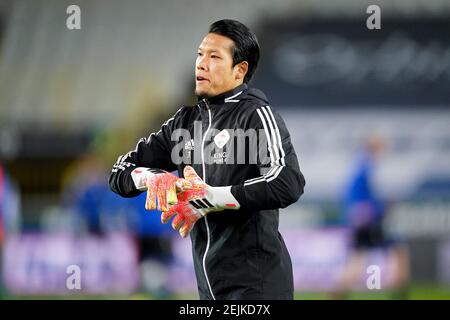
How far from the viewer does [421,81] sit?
A: 10492 millimetres

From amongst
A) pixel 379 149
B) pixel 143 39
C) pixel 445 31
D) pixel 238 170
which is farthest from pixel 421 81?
pixel 238 170

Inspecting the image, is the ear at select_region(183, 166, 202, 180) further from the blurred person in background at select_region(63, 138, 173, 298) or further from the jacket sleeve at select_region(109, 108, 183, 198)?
the blurred person in background at select_region(63, 138, 173, 298)

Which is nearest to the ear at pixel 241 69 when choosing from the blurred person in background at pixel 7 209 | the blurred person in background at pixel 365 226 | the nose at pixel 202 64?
the nose at pixel 202 64

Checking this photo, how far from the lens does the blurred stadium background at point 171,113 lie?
935 centimetres

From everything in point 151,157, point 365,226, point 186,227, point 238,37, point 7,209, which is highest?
point 238,37

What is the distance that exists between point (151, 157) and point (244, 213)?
0.52 meters

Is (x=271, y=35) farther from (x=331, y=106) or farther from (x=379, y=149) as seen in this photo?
(x=379, y=149)

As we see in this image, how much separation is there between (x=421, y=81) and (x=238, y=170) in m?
7.56

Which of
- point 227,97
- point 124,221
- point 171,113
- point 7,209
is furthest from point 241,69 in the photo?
point 171,113

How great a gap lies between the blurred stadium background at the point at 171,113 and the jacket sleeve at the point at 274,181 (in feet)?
19.5

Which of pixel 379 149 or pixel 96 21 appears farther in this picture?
pixel 96 21

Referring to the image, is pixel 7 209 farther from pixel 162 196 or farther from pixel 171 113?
pixel 162 196

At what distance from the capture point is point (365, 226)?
8617 millimetres

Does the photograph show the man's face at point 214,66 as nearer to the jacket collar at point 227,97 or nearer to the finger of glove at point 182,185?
the jacket collar at point 227,97
